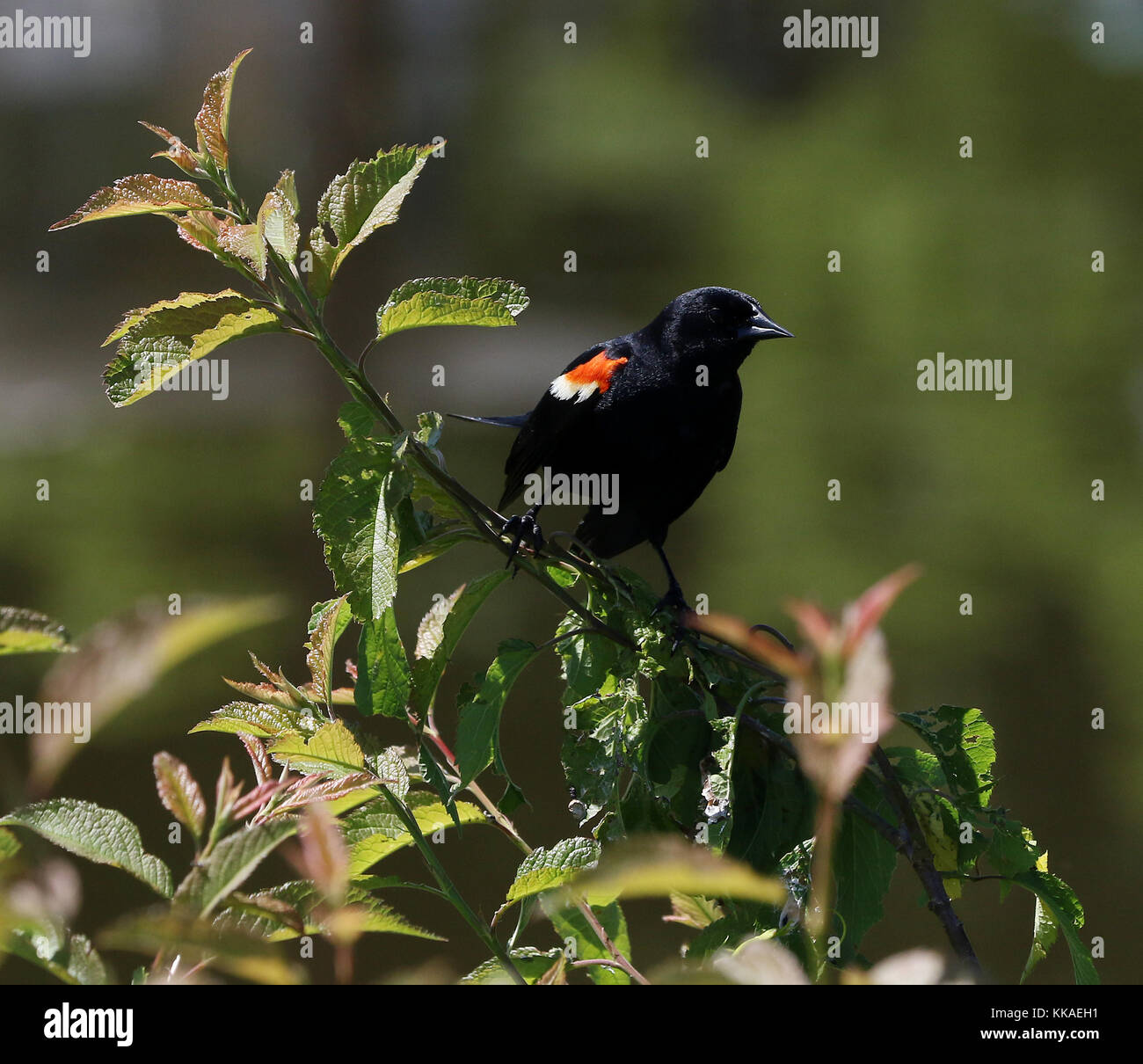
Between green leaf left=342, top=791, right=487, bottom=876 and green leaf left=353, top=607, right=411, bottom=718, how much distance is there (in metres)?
0.06

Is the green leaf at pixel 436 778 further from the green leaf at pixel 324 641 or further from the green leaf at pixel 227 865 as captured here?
the green leaf at pixel 227 865

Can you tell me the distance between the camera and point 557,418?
1669 millimetres

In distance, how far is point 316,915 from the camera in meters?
0.60

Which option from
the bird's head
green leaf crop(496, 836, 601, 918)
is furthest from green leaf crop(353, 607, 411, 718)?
the bird's head

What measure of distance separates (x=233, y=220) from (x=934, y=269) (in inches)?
114

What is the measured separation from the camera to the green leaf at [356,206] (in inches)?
28.8

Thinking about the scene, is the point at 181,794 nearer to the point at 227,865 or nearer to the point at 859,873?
the point at 227,865

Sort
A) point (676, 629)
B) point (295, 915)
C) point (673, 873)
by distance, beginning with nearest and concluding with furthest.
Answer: point (673, 873)
point (295, 915)
point (676, 629)

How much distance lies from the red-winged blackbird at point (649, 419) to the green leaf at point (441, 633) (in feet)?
2.29

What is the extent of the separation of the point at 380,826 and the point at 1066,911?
0.49 m

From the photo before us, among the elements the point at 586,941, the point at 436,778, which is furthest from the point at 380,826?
the point at 586,941

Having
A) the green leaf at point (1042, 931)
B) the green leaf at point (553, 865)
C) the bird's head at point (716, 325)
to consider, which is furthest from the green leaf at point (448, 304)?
the bird's head at point (716, 325)

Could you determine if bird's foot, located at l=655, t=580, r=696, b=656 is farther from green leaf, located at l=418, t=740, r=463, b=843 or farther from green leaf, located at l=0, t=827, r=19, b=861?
green leaf, located at l=0, t=827, r=19, b=861
